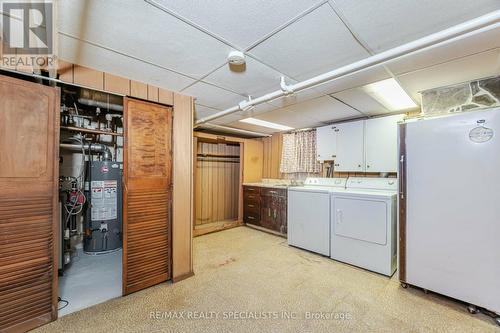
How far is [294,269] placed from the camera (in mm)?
2799

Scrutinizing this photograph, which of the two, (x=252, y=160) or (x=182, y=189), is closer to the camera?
(x=182, y=189)

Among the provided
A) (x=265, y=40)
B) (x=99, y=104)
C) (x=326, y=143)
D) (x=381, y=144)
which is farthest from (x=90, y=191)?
(x=381, y=144)

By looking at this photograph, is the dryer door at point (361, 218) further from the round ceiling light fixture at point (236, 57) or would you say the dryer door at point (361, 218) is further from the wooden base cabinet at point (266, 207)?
the round ceiling light fixture at point (236, 57)

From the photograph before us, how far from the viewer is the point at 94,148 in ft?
10.9

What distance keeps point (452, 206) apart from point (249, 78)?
231cm

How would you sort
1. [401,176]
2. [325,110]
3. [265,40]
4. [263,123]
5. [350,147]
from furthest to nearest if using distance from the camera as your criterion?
[263,123], [350,147], [325,110], [401,176], [265,40]

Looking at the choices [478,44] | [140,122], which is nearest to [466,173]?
[478,44]

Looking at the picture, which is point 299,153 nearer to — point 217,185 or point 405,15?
point 217,185

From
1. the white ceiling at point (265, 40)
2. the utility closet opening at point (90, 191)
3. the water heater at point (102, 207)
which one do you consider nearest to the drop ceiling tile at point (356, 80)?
the white ceiling at point (265, 40)

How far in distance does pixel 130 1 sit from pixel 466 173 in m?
2.94

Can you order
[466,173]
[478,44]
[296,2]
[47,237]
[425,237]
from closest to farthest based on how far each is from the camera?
Answer: [296,2], [478,44], [47,237], [466,173], [425,237]

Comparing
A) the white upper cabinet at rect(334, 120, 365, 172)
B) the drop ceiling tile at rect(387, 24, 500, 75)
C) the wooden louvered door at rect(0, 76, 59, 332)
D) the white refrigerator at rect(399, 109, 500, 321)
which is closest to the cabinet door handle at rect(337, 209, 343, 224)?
the white refrigerator at rect(399, 109, 500, 321)

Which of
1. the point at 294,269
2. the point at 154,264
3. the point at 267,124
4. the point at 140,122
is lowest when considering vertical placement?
the point at 294,269

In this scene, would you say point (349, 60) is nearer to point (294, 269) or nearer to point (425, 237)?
point (425, 237)
